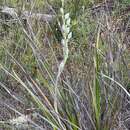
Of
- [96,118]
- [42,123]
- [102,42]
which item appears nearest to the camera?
[96,118]

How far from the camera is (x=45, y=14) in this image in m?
3.37

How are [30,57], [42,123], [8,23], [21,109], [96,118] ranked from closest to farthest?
[96,118], [42,123], [21,109], [30,57], [8,23]

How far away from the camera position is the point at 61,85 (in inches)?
74.6

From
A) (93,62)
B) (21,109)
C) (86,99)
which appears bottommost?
(21,109)

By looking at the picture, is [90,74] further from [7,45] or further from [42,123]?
[7,45]

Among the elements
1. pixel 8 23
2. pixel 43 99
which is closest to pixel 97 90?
pixel 43 99

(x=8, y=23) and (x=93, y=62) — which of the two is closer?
(x=93, y=62)

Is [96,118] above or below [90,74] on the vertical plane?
below

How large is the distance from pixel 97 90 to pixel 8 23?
155 cm

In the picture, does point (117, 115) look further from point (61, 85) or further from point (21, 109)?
point (21, 109)

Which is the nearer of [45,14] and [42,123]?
[42,123]

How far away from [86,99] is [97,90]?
0.21 ft

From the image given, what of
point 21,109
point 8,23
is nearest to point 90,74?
point 21,109

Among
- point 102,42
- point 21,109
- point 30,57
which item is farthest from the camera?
point 30,57
